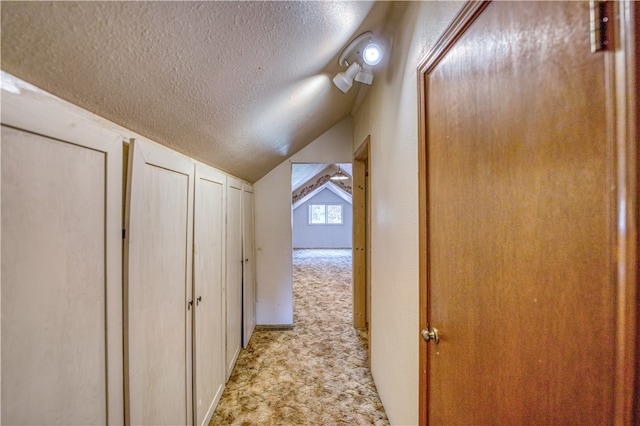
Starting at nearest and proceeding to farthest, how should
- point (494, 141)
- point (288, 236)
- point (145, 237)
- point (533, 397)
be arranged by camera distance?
point (533, 397) → point (494, 141) → point (145, 237) → point (288, 236)

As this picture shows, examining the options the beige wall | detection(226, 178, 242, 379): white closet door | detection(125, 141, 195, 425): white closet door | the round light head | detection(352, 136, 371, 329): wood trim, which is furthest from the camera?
detection(352, 136, 371, 329): wood trim

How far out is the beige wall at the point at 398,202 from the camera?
1.18 m

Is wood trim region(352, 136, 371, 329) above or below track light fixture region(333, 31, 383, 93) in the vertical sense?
below

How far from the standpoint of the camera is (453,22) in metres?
0.84

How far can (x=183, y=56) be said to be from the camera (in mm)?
745

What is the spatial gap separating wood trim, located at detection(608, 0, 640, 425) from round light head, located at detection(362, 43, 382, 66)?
3.68ft

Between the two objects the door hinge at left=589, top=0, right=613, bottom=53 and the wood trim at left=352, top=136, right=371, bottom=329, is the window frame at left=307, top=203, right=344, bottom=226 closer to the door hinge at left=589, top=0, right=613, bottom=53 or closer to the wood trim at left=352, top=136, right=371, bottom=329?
the wood trim at left=352, top=136, right=371, bottom=329

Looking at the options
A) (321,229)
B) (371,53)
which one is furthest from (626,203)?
(321,229)

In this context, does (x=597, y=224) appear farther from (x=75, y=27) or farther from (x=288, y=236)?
(x=288, y=236)

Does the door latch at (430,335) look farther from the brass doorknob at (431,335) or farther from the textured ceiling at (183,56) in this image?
the textured ceiling at (183,56)

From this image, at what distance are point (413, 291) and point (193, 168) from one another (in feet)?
4.18

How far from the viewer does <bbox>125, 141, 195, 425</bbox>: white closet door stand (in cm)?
88

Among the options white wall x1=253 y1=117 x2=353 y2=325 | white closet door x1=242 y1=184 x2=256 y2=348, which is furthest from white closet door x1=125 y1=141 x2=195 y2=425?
white wall x1=253 y1=117 x2=353 y2=325

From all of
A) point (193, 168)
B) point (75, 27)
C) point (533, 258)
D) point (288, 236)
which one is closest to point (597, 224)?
point (533, 258)
